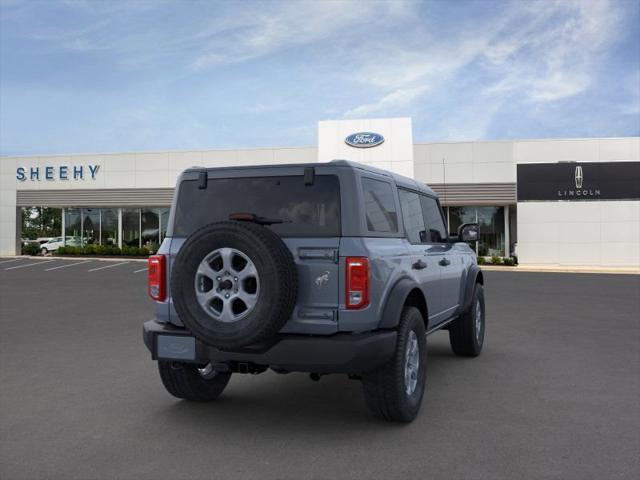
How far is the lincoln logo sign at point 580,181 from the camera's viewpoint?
28.8 metres

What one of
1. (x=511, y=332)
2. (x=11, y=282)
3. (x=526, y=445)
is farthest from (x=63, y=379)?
(x=11, y=282)

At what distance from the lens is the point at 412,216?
5.66 meters

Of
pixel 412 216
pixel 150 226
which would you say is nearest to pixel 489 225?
pixel 150 226

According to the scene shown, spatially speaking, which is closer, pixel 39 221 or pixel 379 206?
pixel 379 206

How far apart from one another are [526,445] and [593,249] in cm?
2715

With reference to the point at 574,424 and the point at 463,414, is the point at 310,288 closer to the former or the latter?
the point at 463,414

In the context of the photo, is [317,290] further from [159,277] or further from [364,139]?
[364,139]

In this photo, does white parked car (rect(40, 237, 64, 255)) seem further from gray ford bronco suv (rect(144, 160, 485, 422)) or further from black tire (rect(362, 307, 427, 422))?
black tire (rect(362, 307, 427, 422))

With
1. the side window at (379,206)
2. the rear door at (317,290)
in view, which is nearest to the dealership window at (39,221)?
the side window at (379,206)

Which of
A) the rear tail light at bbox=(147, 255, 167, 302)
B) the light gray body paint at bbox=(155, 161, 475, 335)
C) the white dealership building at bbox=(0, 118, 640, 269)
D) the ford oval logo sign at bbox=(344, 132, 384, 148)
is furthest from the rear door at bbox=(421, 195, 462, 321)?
the ford oval logo sign at bbox=(344, 132, 384, 148)

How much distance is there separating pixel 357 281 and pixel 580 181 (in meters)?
27.7

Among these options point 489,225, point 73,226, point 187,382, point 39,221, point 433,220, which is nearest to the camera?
point 187,382

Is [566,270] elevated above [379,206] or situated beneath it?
situated beneath

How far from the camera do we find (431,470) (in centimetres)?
378
